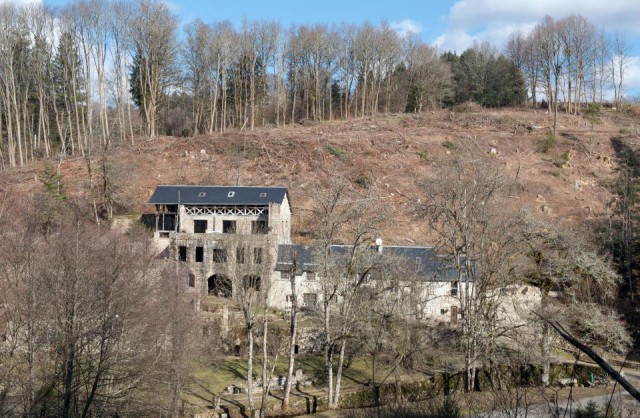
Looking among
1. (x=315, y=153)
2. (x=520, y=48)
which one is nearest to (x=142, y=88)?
(x=315, y=153)

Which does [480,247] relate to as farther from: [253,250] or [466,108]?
[466,108]

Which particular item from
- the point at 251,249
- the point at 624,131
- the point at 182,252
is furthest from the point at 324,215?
the point at 624,131

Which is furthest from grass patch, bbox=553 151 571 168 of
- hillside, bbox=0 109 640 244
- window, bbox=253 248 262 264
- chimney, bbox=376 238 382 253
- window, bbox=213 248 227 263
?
window, bbox=253 248 262 264

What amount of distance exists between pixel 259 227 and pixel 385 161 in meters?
18.5

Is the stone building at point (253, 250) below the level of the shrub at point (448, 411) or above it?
above

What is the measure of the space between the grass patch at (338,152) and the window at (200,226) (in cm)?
1670

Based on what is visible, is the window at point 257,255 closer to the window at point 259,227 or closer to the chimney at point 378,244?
the window at point 259,227

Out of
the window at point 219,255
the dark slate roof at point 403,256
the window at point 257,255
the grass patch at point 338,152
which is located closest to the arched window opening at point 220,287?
the window at point 219,255

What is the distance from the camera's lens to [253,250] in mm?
28938

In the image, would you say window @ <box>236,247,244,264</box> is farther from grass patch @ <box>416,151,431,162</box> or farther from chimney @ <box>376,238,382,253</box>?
grass patch @ <box>416,151,431,162</box>

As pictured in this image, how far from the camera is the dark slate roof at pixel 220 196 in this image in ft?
127

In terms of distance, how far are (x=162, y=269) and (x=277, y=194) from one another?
34.3 ft

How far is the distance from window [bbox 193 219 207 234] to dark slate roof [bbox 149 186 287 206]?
1.36m

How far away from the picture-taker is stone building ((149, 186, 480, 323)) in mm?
30298
